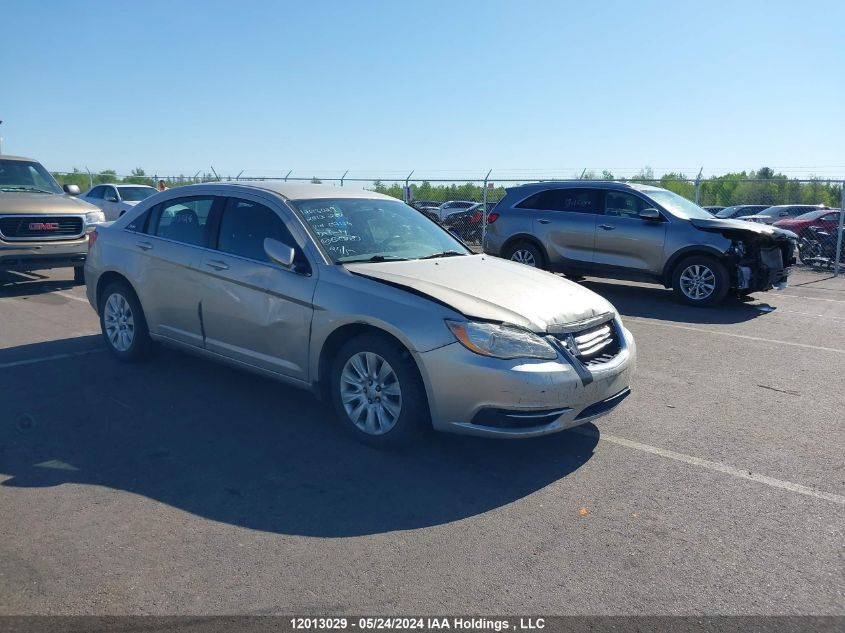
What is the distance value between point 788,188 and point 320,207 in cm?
2450

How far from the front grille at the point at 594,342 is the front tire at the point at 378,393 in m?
0.94

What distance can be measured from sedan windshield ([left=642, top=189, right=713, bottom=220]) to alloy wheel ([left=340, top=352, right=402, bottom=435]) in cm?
771

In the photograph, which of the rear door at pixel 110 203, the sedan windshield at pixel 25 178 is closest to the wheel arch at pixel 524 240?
the sedan windshield at pixel 25 178

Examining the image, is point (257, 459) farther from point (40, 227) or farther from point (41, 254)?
point (40, 227)

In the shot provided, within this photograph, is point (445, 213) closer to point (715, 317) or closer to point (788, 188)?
point (788, 188)

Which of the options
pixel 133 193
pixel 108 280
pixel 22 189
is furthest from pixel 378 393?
pixel 133 193

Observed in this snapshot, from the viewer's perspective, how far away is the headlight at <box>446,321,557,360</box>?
427 centimetres

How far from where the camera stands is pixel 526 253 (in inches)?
482

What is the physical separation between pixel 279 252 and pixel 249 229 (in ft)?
2.36

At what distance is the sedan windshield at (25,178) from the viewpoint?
37.5 feet

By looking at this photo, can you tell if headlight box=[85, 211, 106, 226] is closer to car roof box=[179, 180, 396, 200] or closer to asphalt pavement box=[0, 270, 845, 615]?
asphalt pavement box=[0, 270, 845, 615]

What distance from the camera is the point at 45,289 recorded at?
36.4 ft

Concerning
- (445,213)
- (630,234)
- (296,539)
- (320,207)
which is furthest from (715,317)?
(445,213)

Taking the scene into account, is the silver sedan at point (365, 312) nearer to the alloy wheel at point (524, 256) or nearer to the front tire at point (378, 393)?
the front tire at point (378, 393)
